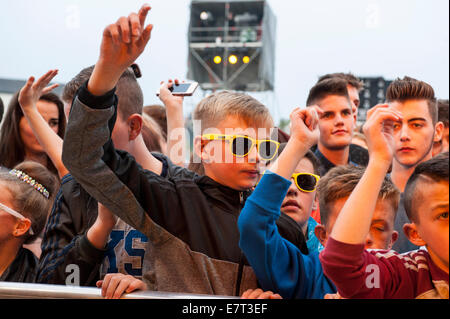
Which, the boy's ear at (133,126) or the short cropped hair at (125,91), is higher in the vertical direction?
the short cropped hair at (125,91)

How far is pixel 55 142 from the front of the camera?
1.84 m

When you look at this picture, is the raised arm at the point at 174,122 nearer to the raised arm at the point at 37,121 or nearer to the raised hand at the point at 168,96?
the raised hand at the point at 168,96

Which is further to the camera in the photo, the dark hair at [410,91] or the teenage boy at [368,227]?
the dark hair at [410,91]

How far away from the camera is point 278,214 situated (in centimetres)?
110

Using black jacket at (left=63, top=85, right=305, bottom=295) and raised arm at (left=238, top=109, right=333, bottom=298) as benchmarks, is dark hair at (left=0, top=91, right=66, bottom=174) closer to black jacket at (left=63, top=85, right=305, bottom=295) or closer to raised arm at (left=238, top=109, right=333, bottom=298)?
black jacket at (left=63, top=85, right=305, bottom=295)

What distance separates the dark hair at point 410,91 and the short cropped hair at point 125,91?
3.73 feet

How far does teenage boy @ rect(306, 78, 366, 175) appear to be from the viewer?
2527mm

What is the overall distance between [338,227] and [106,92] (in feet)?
1.87

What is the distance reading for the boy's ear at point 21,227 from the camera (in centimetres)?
177

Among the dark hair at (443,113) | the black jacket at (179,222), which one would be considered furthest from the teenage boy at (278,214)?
the dark hair at (443,113)

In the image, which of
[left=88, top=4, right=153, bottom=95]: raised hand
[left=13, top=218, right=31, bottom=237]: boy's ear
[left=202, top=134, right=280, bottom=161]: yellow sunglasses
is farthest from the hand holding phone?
[left=13, top=218, right=31, bottom=237]: boy's ear

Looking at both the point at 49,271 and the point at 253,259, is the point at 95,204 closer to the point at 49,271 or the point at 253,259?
the point at 49,271

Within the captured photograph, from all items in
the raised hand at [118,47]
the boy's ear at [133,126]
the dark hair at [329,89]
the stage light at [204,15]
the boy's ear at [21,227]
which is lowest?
the boy's ear at [21,227]
